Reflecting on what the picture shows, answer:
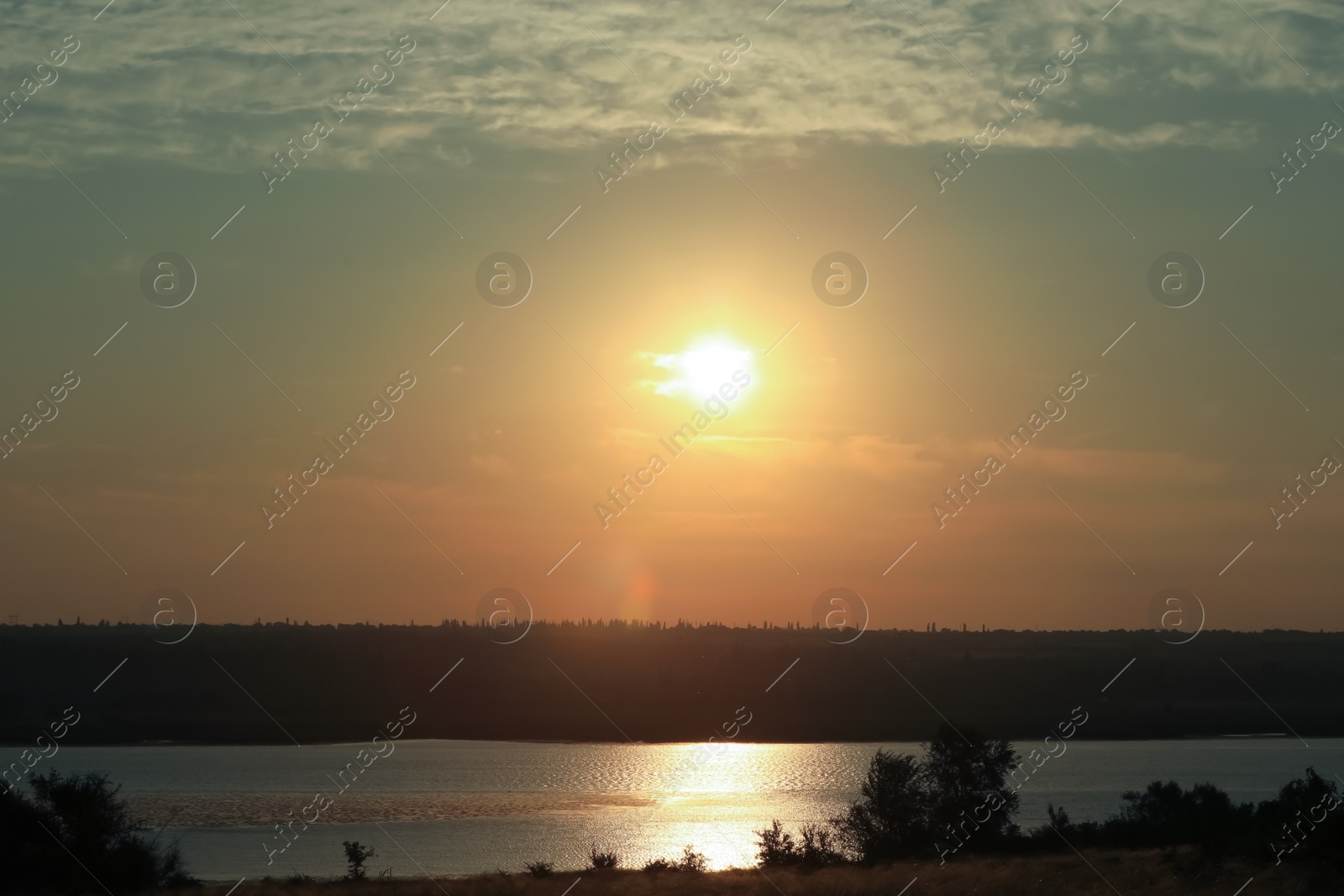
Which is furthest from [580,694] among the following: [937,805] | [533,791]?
[937,805]

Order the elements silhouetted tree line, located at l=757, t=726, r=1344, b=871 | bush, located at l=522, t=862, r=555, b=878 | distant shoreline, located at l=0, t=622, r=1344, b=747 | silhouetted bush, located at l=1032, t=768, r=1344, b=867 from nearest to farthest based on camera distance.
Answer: silhouetted bush, located at l=1032, t=768, r=1344, b=867, bush, located at l=522, t=862, r=555, b=878, silhouetted tree line, located at l=757, t=726, r=1344, b=871, distant shoreline, located at l=0, t=622, r=1344, b=747

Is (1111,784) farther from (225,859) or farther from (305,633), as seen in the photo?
(305,633)

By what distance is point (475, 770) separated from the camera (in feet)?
266

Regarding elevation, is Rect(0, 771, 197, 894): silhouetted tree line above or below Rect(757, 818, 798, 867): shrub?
above

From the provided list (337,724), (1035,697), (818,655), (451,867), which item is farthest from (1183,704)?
(451,867)

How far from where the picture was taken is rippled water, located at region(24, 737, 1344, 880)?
45969 millimetres

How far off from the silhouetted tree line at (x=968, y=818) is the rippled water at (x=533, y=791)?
1054 centimetres

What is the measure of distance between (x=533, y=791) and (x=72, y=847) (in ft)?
147

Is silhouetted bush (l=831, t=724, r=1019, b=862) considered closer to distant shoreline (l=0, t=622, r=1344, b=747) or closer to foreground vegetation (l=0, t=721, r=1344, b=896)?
foreground vegetation (l=0, t=721, r=1344, b=896)


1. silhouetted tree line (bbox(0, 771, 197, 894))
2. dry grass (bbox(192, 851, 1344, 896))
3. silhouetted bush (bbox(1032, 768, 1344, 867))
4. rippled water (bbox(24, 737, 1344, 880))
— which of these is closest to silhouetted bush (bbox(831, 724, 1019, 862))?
silhouetted bush (bbox(1032, 768, 1344, 867))

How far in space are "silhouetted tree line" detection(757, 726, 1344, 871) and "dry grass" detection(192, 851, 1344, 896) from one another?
2182 millimetres

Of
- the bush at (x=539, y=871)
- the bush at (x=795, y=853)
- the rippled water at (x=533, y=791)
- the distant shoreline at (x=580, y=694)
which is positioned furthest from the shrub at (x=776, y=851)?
the distant shoreline at (x=580, y=694)

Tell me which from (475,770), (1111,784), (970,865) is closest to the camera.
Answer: (970,865)

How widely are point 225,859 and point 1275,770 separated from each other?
62.8m
